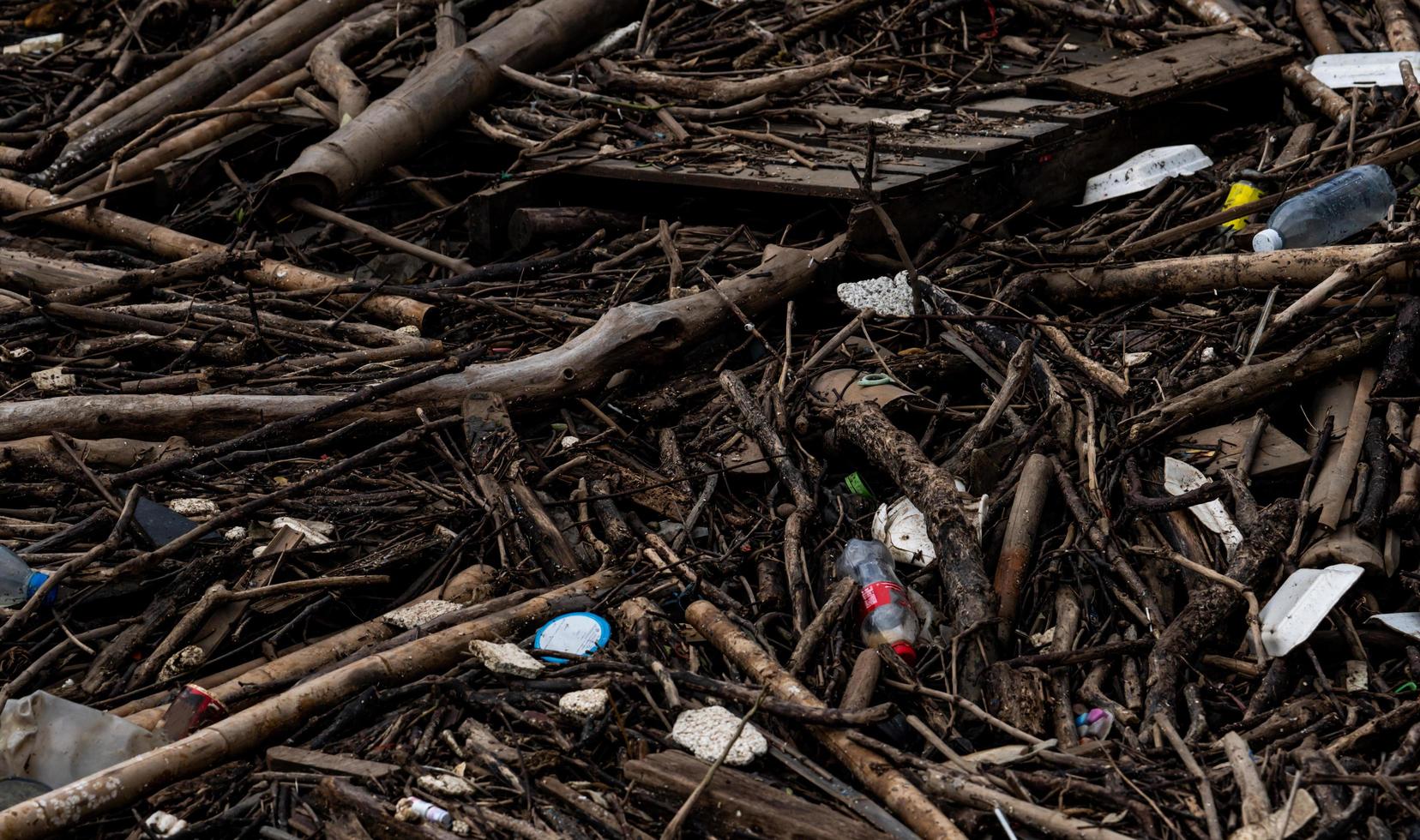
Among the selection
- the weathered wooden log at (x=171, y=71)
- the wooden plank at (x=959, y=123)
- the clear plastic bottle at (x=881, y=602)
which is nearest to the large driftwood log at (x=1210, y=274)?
the wooden plank at (x=959, y=123)

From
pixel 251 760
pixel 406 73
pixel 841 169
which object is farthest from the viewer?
pixel 406 73

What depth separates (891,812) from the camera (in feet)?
9.21

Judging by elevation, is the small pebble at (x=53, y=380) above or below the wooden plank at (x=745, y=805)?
above

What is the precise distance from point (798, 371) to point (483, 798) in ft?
7.48

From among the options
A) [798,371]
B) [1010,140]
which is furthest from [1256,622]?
[1010,140]

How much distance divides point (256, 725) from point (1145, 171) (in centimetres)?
470

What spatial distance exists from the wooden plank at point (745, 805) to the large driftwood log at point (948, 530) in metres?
0.68

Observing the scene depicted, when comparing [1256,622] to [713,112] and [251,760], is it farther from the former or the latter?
[713,112]

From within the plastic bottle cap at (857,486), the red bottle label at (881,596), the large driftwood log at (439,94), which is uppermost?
the large driftwood log at (439,94)

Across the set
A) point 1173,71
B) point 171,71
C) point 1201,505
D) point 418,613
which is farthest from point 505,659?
point 171,71

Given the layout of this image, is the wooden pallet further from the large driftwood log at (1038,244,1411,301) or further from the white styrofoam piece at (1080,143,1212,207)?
the large driftwood log at (1038,244,1411,301)

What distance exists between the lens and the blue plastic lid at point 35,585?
364 cm

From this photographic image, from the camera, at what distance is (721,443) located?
15.1 ft

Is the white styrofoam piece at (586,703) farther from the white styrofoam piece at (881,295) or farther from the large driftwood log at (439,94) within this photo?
the large driftwood log at (439,94)
